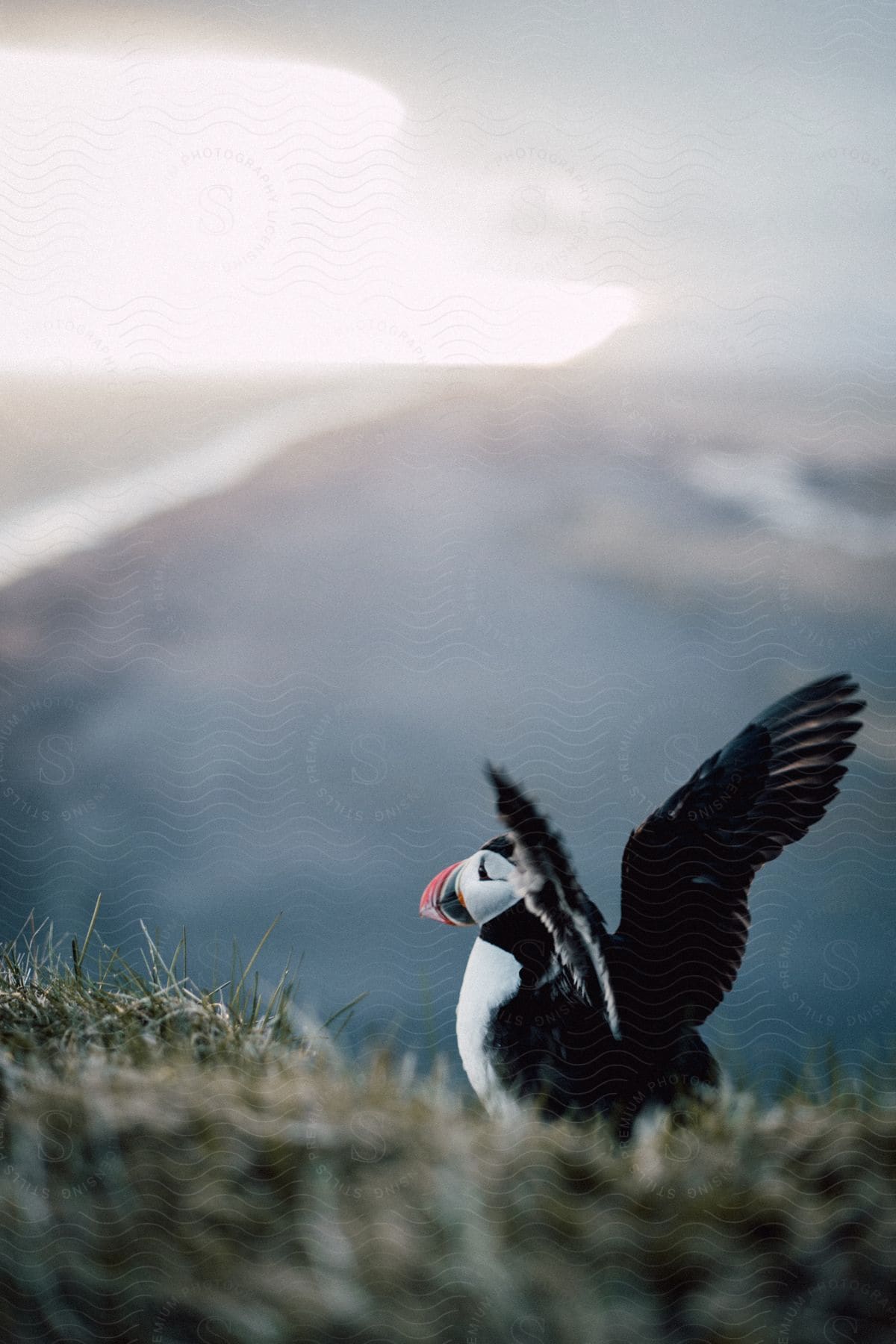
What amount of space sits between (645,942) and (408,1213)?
0.48 metres

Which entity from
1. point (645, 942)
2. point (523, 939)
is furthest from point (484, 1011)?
point (645, 942)

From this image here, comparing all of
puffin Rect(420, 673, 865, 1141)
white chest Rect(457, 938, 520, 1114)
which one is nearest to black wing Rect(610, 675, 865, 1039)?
puffin Rect(420, 673, 865, 1141)

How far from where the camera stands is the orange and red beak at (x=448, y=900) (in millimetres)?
1589

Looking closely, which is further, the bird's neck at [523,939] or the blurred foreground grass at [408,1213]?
the bird's neck at [523,939]

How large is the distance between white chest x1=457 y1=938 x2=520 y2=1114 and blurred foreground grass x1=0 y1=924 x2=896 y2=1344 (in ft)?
0.16

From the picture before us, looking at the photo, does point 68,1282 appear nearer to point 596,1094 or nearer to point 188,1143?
point 188,1143

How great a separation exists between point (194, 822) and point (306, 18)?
132 centimetres

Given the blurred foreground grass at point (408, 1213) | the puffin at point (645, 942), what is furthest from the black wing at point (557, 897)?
the blurred foreground grass at point (408, 1213)

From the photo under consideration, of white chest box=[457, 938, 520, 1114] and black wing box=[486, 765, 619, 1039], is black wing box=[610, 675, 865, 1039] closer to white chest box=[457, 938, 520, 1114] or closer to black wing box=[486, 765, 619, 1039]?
black wing box=[486, 765, 619, 1039]

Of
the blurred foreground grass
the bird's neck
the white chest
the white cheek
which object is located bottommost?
the blurred foreground grass

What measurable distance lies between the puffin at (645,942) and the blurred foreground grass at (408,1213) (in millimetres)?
64

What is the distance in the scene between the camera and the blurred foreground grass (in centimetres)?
121

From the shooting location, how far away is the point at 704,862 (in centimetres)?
153

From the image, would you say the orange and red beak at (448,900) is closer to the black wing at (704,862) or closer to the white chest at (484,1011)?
the white chest at (484,1011)
